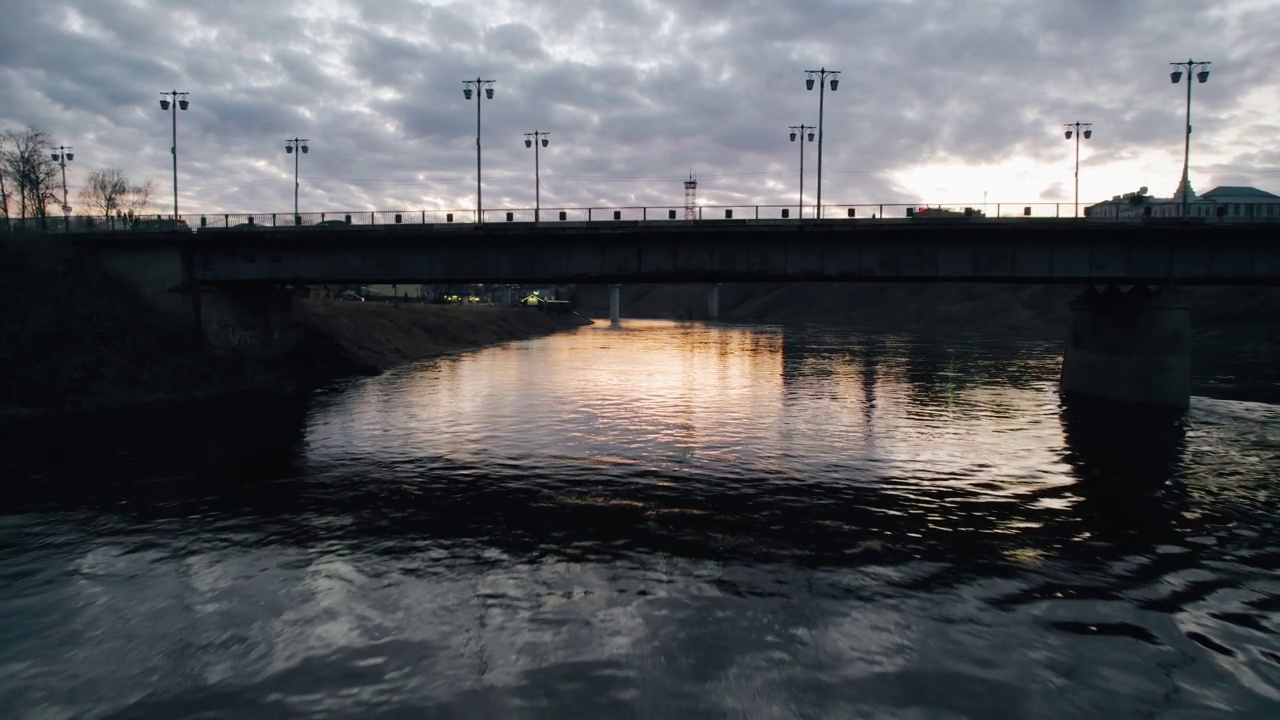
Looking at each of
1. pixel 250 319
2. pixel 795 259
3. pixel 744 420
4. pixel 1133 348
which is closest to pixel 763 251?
pixel 795 259

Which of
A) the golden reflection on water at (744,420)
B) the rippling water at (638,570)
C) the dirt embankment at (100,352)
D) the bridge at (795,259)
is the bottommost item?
the rippling water at (638,570)

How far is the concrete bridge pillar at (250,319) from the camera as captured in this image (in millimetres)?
51281

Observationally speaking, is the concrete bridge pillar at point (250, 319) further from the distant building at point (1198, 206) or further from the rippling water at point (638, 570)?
the distant building at point (1198, 206)

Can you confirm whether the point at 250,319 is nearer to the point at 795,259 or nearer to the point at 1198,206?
the point at 795,259

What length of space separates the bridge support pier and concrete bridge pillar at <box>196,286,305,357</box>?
57.7 meters

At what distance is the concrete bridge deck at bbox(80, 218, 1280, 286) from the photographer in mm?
43594

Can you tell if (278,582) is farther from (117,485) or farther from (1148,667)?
(1148,667)

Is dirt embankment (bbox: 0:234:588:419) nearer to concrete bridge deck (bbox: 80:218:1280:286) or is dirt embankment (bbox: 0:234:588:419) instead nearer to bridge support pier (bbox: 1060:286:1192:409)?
concrete bridge deck (bbox: 80:218:1280:286)

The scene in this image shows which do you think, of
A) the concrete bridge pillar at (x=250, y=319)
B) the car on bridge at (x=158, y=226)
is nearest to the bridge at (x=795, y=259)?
the concrete bridge pillar at (x=250, y=319)

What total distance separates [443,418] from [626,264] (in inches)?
605

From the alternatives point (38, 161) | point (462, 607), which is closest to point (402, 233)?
point (462, 607)

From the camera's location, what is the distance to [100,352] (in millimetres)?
44000

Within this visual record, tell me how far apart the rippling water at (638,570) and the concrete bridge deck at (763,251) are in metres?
11.5

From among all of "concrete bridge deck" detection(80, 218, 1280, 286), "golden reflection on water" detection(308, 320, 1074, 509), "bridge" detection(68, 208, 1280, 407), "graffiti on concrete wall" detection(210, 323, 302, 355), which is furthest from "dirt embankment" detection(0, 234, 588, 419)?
"golden reflection on water" detection(308, 320, 1074, 509)
